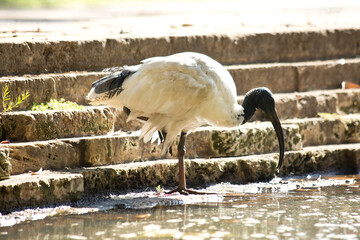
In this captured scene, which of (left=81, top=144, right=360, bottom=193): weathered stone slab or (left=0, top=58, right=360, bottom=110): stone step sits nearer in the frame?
(left=81, top=144, right=360, bottom=193): weathered stone slab

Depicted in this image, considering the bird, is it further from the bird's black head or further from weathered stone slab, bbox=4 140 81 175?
weathered stone slab, bbox=4 140 81 175

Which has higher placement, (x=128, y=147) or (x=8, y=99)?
A: (x=8, y=99)

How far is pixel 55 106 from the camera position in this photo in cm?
868

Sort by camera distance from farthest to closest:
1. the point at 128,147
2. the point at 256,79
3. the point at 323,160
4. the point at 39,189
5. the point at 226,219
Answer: the point at 256,79 < the point at 323,160 < the point at 128,147 < the point at 39,189 < the point at 226,219

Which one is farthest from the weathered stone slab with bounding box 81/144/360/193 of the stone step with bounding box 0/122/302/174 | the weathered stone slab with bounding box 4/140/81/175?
the weathered stone slab with bounding box 4/140/81/175

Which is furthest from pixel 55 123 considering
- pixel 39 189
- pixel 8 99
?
pixel 39 189

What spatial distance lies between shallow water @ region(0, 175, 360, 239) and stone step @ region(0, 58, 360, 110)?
1718mm

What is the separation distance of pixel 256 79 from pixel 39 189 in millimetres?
4542

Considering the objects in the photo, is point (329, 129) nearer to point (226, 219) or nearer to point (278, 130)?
point (278, 130)

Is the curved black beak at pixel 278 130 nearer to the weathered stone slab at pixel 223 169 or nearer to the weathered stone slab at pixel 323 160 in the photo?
the weathered stone slab at pixel 223 169

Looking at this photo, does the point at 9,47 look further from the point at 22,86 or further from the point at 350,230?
the point at 350,230

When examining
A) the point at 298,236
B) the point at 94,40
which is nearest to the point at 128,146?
the point at 94,40

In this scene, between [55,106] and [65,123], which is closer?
[65,123]

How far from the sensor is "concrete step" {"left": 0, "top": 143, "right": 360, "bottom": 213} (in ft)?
23.6
